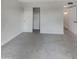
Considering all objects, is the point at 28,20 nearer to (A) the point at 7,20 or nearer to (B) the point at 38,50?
(A) the point at 7,20

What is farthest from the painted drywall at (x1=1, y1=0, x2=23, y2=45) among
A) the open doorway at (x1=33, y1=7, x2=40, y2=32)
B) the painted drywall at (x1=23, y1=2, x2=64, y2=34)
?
the open doorway at (x1=33, y1=7, x2=40, y2=32)

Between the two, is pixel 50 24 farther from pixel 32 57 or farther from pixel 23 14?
pixel 32 57

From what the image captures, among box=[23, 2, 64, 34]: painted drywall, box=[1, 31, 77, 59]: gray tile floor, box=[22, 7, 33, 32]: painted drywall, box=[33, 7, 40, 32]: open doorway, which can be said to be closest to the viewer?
box=[1, 31, 77, 59]: gray tile floor

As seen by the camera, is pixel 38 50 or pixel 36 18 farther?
pixel 36 18

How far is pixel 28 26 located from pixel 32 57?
670 cm

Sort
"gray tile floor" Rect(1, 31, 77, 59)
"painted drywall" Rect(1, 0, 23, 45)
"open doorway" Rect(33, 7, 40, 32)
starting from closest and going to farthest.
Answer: "gray tile floor" Rect(1, 31, 77, 59), "painted drywall" Rect(1, 0, 23, 45), "open doorway" Rect(33, 7, 40, 32)

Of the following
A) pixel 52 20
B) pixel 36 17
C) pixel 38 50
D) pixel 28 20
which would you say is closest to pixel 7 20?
pixel 38 50

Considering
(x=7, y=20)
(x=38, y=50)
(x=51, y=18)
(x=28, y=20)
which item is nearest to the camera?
(x=38, y=50)

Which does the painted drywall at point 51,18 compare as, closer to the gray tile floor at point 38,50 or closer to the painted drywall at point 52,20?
the painted drywall at point 52,20

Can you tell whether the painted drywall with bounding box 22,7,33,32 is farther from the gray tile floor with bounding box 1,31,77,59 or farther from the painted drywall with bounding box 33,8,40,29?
the gray tile floor with bounding box 1,31,77,59

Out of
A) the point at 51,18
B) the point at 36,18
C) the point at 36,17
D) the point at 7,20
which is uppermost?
the point at 36,17

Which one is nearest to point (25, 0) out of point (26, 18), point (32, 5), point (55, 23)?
point (32, 5)

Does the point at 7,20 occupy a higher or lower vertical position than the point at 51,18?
lower

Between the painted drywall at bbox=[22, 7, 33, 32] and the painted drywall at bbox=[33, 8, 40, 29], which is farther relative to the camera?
the painted drywall at bbox=[33, 8, 40, 29]
